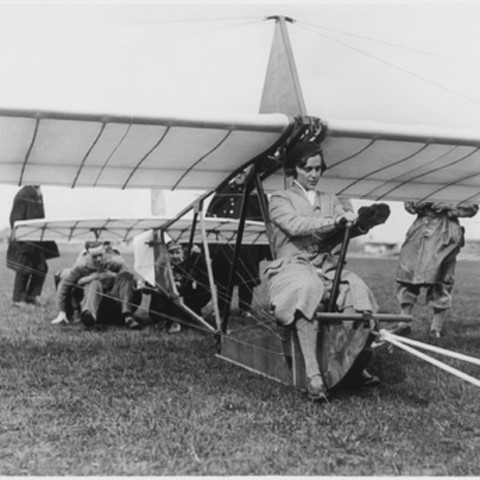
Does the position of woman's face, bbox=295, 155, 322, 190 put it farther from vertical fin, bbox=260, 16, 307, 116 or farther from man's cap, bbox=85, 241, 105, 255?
man's cap, bbox=85, 241, 105, 255

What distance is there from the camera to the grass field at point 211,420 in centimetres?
311

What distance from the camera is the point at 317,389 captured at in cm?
421

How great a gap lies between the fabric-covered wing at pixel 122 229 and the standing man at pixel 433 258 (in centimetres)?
219

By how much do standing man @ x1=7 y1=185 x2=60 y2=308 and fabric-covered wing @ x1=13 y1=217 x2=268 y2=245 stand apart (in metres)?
2.35

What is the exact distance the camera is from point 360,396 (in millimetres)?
4434

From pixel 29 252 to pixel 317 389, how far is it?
8.64 metres

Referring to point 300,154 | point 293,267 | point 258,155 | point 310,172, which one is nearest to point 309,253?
point 293,267

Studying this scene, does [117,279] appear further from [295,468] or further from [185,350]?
[295,468]

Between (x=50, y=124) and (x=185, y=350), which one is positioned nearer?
(x=50, y=124)

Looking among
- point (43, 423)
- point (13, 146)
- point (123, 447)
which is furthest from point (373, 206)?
point (13, 146)

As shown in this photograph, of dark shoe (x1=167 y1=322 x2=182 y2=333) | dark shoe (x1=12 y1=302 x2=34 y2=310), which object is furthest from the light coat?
dark shoe (x1=12 y1=302 x2=34 y2=310)

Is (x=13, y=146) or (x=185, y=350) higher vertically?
(x=13, y=146)

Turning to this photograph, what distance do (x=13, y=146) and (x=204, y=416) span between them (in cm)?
279

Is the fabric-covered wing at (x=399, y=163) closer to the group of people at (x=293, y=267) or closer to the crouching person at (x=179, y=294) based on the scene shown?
the group of people at (x=293, y=267)
